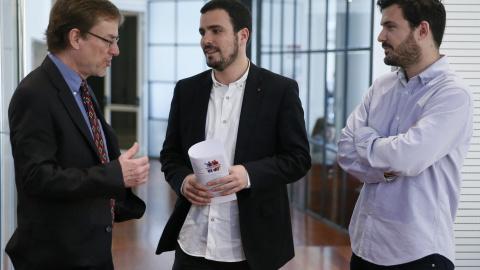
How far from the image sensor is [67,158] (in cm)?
213

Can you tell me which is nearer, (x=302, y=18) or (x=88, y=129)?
(x=88, y=129)

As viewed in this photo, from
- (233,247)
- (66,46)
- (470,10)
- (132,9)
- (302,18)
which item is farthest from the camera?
(132,9)

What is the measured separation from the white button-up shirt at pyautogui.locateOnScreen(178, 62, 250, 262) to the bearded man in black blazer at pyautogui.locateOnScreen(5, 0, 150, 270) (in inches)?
17.1

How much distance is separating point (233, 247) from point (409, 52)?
1.04 m

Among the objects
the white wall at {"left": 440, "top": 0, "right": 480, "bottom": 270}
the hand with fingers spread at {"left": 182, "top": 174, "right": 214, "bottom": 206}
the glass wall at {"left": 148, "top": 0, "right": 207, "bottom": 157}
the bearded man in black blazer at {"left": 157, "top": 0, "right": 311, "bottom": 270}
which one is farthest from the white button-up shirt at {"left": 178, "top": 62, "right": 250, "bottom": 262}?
the glass wall at {"left": 148, "top": 0, "right": 207, "bottom": 157}

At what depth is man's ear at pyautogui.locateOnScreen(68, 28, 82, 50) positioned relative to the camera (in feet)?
7.23

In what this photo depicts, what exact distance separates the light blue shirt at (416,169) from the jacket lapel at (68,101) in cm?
103

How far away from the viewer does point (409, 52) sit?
7.88ft

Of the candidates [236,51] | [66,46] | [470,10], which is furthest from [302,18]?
[66,46]

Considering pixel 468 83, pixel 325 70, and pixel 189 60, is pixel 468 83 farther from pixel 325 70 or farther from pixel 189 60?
pixel 189 60

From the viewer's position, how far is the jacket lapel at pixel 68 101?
2.14m

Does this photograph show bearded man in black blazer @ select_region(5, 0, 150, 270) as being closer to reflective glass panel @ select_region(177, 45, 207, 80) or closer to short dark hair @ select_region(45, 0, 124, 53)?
short dark hair @ select_region(45, 0, 124, 53)

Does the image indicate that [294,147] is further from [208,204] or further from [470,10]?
[470,10]

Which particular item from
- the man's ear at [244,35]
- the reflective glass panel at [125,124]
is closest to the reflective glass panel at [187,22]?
the reflective glass panel at [125,124]
